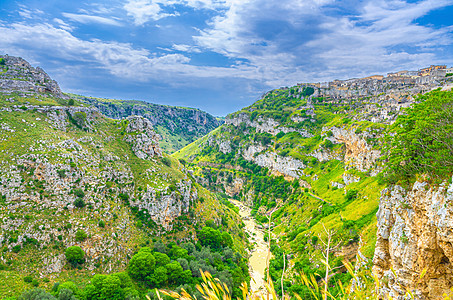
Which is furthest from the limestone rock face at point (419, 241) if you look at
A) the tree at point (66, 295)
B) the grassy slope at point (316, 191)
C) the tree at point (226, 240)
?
the tree at point (226, 240)

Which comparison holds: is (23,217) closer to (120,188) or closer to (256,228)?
(120,188)

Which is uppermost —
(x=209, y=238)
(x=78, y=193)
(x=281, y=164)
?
(x=281, y=164)

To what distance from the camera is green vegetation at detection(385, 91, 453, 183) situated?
20.0 m

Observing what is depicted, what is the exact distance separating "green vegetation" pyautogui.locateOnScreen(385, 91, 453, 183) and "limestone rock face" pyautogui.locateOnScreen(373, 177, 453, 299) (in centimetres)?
161

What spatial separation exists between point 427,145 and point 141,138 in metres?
64.9

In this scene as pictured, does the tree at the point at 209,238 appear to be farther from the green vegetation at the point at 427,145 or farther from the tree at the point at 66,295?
the green vegetation at the point at 427,145

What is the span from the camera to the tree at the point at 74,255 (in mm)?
39128

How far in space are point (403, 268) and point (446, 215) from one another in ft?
23.4

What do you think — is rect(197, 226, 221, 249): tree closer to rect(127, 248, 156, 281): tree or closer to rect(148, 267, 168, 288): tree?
rect(148, 267, 168, 288): tree

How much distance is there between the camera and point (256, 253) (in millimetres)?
71188

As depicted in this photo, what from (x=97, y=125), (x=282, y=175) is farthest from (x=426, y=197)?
(x=282, y=175)

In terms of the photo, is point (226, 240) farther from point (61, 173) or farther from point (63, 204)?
point (61, 173)

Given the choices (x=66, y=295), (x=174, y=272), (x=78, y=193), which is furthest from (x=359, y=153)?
(x=66, y=295)

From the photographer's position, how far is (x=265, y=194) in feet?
377
